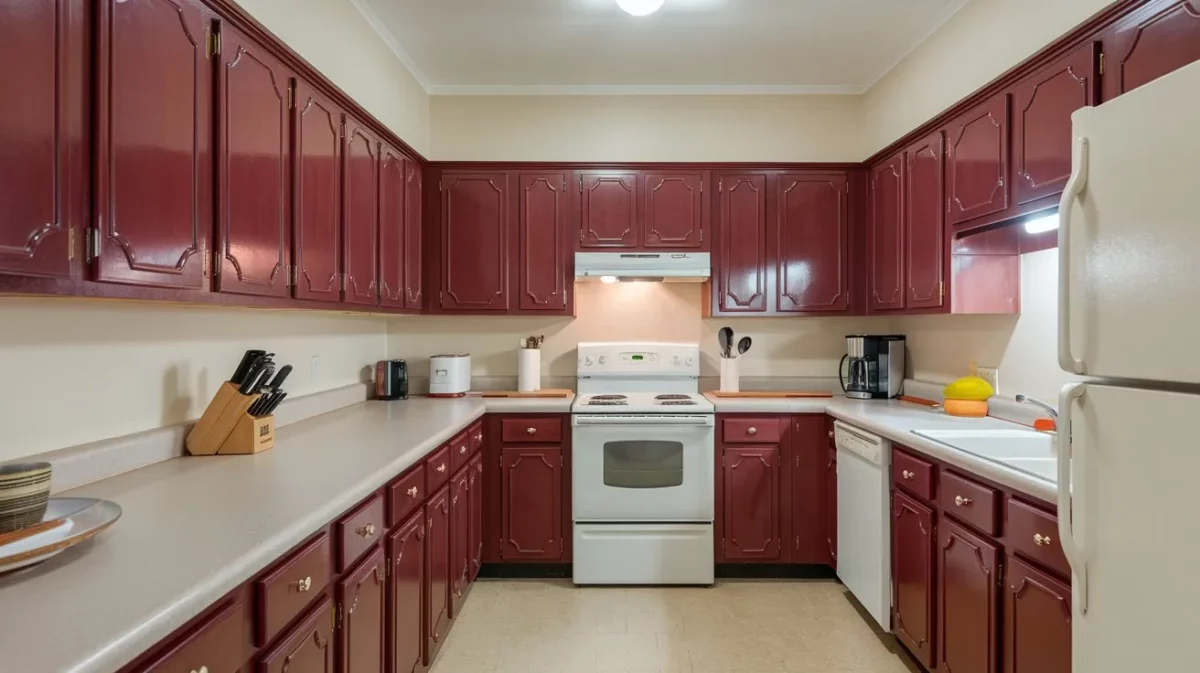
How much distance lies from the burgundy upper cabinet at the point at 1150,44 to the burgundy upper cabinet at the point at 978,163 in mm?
443

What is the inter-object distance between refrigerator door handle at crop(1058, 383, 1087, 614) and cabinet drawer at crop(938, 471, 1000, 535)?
0.59 metres

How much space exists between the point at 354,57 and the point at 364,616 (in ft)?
7.26

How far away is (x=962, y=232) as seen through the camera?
2428mm

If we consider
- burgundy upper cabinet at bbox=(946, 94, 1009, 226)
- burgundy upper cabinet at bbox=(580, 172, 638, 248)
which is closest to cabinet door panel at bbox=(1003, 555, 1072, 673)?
burgundy upper cabinet at bbox=(946, 94, 1009, 226)

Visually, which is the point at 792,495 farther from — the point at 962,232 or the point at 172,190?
the point at 172,190

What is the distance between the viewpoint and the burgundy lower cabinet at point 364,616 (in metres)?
1.45

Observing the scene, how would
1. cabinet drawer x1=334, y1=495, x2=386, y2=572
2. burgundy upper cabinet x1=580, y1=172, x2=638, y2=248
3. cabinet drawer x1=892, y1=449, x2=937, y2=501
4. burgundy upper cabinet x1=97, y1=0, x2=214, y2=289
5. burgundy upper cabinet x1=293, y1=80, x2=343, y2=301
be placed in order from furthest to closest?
burgundy upper cabinet x1=580, y1=172, x2=638, y2=248 < cabinet drawer x1=892, y1=449, x2=937, y2=501 < burgundy upper cabinet x1=293, y1=80, x2=343, y2=301 < cabinet drawer x1=334, y1=495, x2=386, y2=572 < burgundy upper cabinet x1=97, y1=0, x2=214, y2=289

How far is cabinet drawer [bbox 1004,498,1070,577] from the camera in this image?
57.7 inches

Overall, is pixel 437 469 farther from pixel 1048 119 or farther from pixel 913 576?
pixel 1048 119

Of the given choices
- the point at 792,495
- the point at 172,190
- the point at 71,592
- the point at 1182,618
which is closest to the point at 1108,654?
the point at 1182,618

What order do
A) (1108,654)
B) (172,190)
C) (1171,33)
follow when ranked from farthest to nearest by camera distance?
(1171,33) < (172,190) < (1108,654)

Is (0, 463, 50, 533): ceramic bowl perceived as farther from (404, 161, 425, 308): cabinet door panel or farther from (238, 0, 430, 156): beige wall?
(404, 161, 425, 308): cabinet door panel

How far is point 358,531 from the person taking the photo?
4.99 feet

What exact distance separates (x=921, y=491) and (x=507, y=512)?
1911mm
